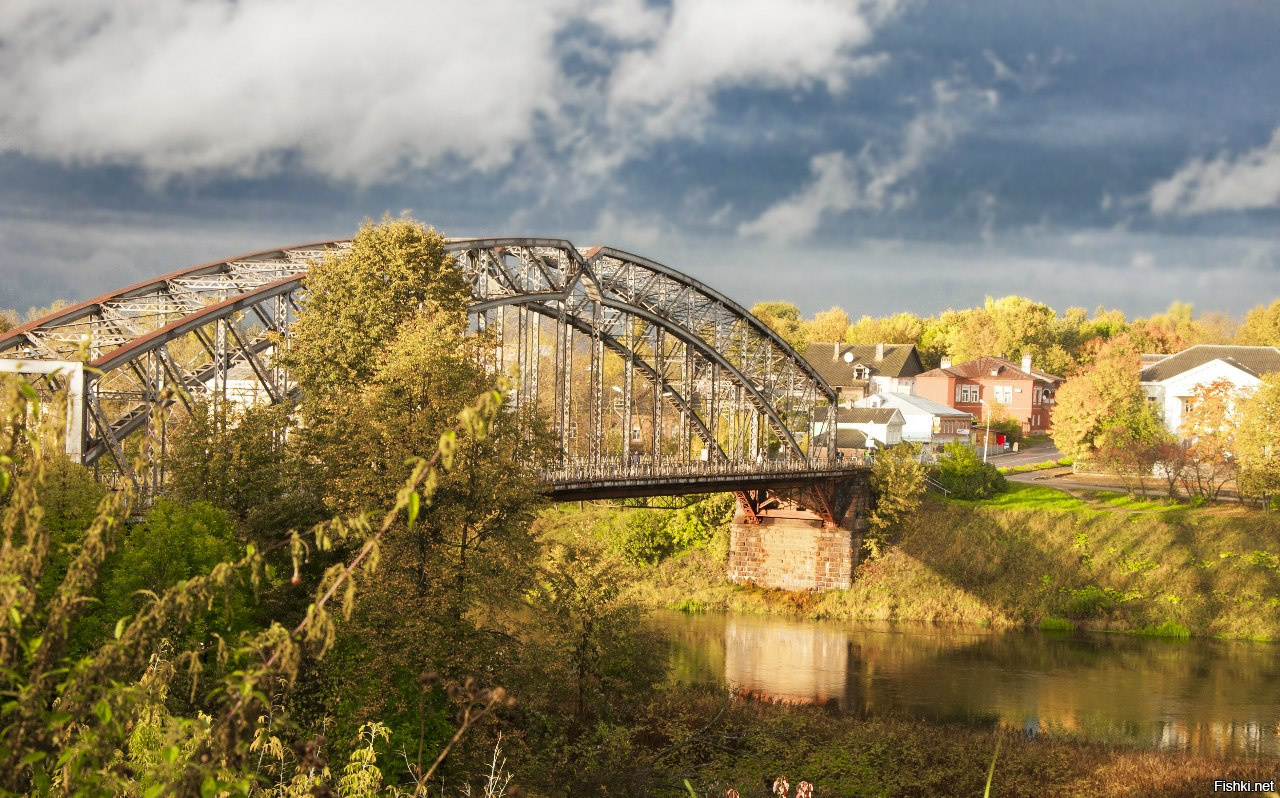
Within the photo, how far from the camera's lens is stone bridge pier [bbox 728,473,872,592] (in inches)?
2249

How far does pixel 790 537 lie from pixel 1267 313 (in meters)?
86.6

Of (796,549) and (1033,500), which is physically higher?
(1033,500)

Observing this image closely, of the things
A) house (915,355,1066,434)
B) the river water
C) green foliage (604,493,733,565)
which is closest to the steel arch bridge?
green foliage (604,493,733,565)

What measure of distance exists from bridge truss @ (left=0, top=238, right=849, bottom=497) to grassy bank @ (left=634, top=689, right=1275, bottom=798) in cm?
1046

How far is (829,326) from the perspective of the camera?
130000 mm

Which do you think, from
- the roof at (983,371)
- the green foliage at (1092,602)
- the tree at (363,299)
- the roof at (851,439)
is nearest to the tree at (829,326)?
the roof at (983,371)

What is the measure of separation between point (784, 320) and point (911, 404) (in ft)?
125

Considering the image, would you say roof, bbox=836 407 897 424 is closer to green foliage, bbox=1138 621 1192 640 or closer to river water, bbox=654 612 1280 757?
river water, bbox=654 612 1280 757

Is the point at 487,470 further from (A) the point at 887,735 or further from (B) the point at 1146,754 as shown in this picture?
(B) the point at 1146,754

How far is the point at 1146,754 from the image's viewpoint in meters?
31.9

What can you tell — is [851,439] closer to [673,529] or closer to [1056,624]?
[673,529]

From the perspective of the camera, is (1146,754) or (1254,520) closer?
(1146,754)

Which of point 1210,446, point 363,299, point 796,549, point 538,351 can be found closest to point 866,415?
point 1210,446

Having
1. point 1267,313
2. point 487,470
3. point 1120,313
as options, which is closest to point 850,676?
point 487,470
